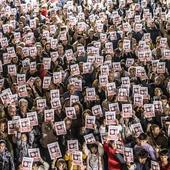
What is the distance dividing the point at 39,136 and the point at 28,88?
233 centimetres

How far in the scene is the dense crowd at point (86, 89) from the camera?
541 inches

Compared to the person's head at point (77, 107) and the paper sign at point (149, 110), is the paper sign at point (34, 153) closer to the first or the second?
the person's head at point (77, 107)

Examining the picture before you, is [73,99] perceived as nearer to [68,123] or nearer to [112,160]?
[68,123]

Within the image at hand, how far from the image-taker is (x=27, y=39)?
20234mm

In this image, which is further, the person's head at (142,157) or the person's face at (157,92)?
the person's face at (157,92)

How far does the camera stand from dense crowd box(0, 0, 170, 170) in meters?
13.8

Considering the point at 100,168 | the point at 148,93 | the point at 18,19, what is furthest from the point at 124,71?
the point at 18,19

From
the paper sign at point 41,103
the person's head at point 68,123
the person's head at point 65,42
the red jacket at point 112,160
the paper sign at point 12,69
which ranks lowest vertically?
the red jacket at point 112,160

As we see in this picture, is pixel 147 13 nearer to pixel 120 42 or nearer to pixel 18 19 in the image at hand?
pixel 120 42

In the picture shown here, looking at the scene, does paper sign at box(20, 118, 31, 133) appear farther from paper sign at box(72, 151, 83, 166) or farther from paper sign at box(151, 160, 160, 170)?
paper sign at box(151, 160, 160, 170)

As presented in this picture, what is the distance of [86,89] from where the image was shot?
16016 mm

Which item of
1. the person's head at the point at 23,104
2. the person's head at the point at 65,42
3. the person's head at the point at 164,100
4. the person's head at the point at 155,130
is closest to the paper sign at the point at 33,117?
the person's head at the point at 23,104

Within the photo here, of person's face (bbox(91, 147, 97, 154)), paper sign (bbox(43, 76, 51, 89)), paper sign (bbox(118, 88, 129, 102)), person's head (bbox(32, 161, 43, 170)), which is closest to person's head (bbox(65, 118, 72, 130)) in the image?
person's face (bbox(91, 147, 97, 154))

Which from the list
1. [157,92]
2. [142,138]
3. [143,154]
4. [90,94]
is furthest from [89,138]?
[157,92]
